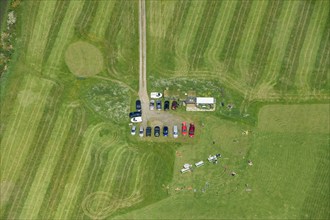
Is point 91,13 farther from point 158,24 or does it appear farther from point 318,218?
point 318,218

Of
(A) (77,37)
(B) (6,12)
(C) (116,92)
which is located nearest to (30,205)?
(C) (116,92)

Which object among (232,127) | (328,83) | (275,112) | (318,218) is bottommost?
(318,218)

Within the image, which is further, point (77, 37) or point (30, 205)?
point (77, 37)

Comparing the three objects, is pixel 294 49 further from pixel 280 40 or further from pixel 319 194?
pixel 319 194

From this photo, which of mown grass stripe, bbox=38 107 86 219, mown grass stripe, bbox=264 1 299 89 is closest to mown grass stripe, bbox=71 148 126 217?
mown grass stripe, bbox=38 107 86 219

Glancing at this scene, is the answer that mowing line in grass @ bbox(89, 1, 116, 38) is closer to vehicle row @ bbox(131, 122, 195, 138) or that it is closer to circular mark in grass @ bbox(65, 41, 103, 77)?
circular mark in grass @ bbox(65, 41, 103, 77)

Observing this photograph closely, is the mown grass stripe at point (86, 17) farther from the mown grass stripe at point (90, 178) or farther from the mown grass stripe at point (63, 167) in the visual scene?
the mown grass stripe at point (90, 178)

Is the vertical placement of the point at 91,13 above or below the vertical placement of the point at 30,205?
above
